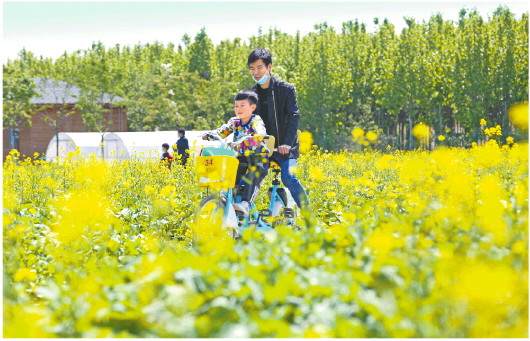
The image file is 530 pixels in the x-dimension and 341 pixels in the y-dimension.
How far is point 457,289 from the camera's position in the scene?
7.23 ft

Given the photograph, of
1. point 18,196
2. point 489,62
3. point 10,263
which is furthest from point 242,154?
point 489,62

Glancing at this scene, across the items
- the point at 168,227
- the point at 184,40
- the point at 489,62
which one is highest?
the point at 184,40

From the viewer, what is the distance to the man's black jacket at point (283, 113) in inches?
242

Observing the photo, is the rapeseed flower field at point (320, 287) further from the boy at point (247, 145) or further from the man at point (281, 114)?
the man at point (281, 114)

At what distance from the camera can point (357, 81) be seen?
124ft

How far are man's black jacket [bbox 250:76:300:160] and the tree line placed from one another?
1024 inches

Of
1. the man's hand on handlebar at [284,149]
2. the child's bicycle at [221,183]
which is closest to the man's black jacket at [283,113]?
the man's hand on handlebar at [284,149]

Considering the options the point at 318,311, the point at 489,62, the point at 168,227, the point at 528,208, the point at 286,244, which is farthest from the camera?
the point at 489,62

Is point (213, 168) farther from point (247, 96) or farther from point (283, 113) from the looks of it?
point (283, 113)

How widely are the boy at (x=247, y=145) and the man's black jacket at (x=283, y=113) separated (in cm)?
45

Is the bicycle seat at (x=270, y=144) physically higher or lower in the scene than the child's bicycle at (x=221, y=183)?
higher

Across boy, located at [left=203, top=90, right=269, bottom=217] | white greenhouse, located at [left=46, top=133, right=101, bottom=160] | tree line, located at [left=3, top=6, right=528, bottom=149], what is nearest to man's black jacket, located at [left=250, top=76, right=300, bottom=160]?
boy, located at [left=203, top=90, right=269, bottom=217]

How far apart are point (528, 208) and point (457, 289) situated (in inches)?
78.9

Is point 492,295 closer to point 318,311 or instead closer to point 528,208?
point 318,311
